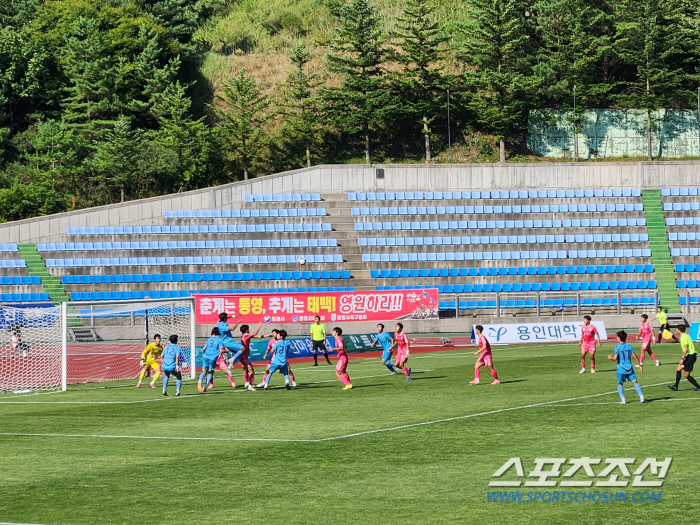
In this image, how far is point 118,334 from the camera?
41688mm

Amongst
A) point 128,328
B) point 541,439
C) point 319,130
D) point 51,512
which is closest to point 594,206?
point 319,130

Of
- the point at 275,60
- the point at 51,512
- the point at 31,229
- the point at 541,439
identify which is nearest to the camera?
the point at 51,512

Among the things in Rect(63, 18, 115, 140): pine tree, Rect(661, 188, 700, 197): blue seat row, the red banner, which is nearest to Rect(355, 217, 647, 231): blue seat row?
Rect(661, 188, 700, 197): blue seat row

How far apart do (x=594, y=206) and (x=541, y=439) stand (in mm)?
39205

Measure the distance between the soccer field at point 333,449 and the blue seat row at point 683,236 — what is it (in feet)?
86.2

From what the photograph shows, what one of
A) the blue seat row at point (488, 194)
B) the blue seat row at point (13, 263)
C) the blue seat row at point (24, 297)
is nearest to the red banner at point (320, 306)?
the blue seat row at point (24, 297)

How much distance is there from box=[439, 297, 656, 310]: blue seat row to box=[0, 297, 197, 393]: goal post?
15.7 meters

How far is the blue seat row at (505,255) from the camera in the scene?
51250mm

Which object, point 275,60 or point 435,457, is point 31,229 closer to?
point 275,60

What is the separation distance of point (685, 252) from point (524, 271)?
9060mm

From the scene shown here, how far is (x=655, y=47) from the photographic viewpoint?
67.2 metres

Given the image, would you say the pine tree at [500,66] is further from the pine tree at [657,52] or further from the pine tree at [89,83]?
the pine tree at [89,83]

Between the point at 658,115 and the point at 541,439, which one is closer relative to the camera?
the point at 541,439

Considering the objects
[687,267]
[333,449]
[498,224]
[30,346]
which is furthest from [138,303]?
[687,267]
